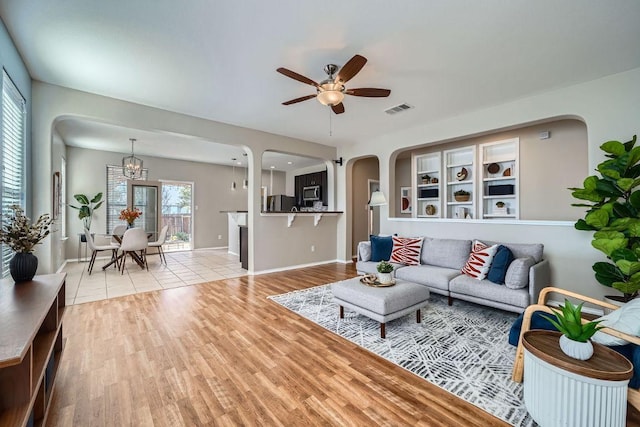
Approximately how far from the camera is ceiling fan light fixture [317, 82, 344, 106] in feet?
8.90

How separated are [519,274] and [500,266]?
0.24m

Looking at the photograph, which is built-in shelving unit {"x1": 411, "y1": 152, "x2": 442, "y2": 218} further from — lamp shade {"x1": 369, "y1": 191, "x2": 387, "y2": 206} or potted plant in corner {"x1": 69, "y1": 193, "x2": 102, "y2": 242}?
potted plant in corner {"x1": 69, "y1": 193, "x2": 102, "y2": 242}

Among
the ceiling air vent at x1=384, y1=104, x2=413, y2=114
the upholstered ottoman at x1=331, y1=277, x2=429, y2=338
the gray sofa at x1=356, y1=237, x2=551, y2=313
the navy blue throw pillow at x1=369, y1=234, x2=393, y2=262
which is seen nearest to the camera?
the upholstered ottoman at x1=331, y1=277, x2=429, y2=338

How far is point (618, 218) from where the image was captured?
8.82 ft

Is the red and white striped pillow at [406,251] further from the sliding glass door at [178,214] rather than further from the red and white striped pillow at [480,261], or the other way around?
the sliding glass door at [178,214]

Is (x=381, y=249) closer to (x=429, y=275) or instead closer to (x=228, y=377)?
(x=429, y=275)

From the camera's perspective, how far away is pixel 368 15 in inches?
85.9

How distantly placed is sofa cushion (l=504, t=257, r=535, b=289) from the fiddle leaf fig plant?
588mm

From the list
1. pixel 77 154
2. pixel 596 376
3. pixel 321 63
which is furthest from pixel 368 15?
pixel 77 154

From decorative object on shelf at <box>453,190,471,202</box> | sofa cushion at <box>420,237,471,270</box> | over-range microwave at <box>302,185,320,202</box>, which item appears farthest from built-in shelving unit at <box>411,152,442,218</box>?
over-range microwave at <box>302,185,320,202</box>

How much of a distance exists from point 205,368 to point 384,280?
183 centimetres

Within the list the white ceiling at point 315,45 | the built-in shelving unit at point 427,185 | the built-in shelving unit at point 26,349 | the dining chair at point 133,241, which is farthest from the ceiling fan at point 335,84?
the dining chair at point 133,241

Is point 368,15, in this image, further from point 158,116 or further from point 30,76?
point 30,76

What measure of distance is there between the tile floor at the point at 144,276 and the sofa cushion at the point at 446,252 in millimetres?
3319
